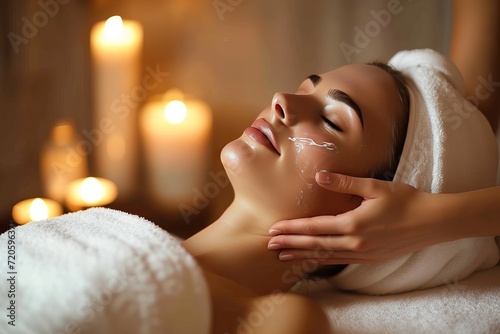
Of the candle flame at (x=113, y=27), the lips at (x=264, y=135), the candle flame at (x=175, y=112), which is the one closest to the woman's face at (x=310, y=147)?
the lips at (x=264, y=135)

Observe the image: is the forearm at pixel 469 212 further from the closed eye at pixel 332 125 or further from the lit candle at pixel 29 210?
the lit candle at pixel 29 210

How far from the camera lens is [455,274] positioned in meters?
1.13

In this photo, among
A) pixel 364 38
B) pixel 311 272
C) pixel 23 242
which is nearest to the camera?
pixel 23 242

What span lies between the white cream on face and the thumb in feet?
0.09

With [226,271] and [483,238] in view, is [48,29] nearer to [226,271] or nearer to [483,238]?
[226,271]

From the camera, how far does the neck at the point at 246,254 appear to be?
3.36 ft

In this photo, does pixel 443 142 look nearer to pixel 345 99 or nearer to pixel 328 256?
pixel 345 99

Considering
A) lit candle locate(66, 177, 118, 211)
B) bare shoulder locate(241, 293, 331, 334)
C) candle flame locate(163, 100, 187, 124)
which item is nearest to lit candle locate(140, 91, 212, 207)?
candle flame locate(163, 100, 187, 124)

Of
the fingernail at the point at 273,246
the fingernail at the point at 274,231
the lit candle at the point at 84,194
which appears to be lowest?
the lit candle at the point at 84,194

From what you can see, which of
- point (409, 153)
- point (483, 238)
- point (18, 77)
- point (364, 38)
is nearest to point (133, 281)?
point (409, 153)

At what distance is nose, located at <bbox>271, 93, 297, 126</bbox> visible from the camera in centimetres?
105

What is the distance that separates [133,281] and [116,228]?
0.55ft

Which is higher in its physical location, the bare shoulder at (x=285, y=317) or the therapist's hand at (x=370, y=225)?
the therapist's hand at (x=370, y=225)

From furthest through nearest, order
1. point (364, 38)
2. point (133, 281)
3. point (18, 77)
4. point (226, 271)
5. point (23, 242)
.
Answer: point (364, 38) → point (18, 77) → point (226, 271) → point (23, 242) → point (133, 281)
